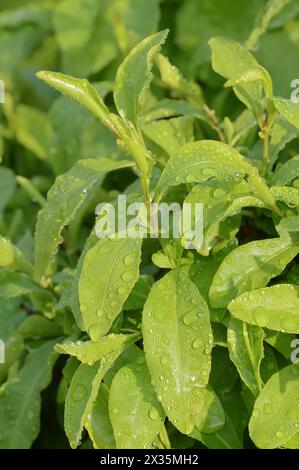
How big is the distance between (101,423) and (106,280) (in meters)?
0.16

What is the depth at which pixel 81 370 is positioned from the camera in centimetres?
83

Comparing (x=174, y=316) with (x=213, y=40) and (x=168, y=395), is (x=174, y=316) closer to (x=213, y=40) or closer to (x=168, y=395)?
(x=168, y=395)

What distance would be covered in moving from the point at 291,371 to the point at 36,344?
1.30ft

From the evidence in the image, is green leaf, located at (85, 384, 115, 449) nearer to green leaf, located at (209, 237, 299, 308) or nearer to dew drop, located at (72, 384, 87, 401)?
dew drop, located at (72, 384, 87, 401)

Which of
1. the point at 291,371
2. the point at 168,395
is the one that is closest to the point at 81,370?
the point at 168,395

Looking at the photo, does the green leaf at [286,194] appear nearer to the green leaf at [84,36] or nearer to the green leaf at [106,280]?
the green leaf at [106,280]

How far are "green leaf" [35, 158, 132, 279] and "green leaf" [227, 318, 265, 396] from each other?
213 millimetres

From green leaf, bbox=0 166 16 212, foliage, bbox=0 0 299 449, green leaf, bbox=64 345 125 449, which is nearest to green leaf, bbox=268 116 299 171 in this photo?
foliage, bbox=0 0 299 449

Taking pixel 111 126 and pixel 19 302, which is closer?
pixel 111 126

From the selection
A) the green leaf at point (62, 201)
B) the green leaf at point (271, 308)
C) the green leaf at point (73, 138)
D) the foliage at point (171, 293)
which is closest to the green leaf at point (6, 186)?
the green leaf at point (73, 138)

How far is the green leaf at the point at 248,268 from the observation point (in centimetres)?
80
